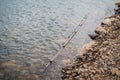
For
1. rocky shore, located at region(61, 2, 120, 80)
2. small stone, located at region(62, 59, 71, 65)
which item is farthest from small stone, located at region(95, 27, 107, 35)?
small stone, located at region(62, 59, 71, 65)

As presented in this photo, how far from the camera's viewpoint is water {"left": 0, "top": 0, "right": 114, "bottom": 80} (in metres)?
10.5

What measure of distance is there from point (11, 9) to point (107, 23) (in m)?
7.04

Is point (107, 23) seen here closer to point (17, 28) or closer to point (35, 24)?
point (35, 24)

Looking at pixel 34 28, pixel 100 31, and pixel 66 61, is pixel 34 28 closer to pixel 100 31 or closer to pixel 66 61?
pixel 66 61

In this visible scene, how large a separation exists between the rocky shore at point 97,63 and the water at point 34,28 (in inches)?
58.3

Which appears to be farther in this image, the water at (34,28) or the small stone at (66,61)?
the small stone at (66,61)

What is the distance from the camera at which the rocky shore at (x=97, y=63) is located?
352 inches

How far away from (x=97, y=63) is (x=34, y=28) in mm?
5602

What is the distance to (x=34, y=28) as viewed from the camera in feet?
45.6

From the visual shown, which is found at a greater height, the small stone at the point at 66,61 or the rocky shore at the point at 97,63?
the rocky shore at the point at 97,63

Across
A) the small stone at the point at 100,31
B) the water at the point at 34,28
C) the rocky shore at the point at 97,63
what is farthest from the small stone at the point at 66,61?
the small stone at the point at 100,31

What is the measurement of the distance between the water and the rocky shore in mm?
1480

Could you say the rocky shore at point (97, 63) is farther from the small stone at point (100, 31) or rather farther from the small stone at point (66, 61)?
the small stone at point (100, 31)

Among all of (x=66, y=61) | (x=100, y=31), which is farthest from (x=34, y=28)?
→ (x=100, y=31)
